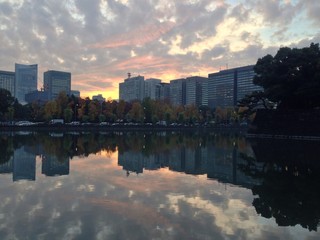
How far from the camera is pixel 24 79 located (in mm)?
148000

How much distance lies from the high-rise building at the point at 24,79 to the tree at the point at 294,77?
124223mm

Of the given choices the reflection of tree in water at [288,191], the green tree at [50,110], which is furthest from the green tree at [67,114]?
the reflection of tree in water at [288,191]

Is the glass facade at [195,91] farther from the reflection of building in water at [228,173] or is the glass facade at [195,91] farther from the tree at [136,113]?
the reflection of building in water at [228,173]

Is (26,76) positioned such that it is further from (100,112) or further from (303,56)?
(303,56)

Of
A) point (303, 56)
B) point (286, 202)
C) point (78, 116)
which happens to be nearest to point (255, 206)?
point (286, 202)

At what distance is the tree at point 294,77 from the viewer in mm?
38781

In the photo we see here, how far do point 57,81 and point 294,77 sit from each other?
404 ft

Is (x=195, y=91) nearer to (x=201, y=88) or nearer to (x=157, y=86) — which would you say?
(x=201, y=88)

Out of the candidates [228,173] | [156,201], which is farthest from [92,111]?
[156,201]

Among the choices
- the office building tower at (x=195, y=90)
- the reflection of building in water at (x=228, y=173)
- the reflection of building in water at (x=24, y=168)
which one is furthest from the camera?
the office building tower at (x=195, y=90)

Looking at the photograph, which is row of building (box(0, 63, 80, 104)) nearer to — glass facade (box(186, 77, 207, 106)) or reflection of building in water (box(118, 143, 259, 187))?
glass facade (box(186, 77, 207, 106))

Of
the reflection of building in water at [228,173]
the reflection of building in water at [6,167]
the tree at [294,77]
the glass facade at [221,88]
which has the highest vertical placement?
the glass facade at [221,88]

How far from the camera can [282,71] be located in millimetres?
42000

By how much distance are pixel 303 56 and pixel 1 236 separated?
131 ft
